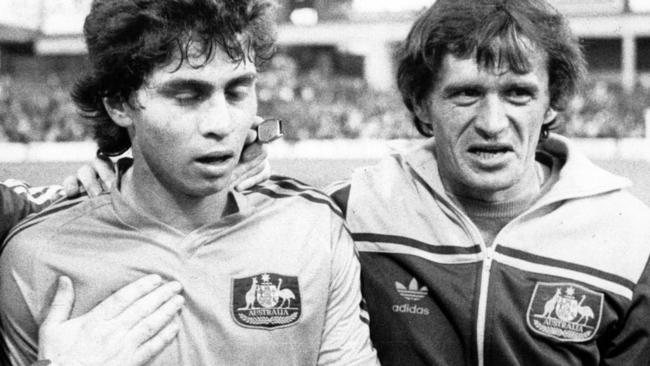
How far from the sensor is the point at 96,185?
2.46 m

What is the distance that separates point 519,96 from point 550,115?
1.03 ft

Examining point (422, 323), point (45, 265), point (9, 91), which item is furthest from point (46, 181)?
point (9, 91)

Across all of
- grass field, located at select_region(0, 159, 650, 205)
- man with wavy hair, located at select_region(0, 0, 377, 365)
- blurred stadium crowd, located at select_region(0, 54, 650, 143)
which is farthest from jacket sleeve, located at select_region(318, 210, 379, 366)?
blurred stadium crowd, located at select_region(0, 54, 650, 143)

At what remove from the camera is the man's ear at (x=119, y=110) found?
7.71ft

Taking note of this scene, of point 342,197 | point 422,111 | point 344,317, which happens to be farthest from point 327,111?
point 344,317

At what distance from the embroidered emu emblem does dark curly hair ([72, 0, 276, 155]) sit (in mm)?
1127

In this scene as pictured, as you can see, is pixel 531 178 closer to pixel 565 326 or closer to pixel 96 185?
pixel 565 326

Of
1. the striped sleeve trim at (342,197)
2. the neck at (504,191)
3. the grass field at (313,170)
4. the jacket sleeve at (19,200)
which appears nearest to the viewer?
the jacket sleeve at (19,200)

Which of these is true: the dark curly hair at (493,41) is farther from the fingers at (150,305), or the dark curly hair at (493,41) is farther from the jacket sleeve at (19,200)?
the jacket sleeve at (19,200)

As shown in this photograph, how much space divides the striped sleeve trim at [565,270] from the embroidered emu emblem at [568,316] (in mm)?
37

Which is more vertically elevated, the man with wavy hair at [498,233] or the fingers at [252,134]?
the fingers at [252,134]

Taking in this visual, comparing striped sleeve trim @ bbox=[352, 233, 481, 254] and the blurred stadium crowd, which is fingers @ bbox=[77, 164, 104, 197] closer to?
striped sleeve trim @ bbox=[352, 233, 481, 254]

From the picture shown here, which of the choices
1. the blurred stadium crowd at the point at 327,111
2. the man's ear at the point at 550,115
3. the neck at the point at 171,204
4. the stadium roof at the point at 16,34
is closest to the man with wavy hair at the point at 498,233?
the man's ear at the point at 550,115

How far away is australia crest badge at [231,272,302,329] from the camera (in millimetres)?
2240
